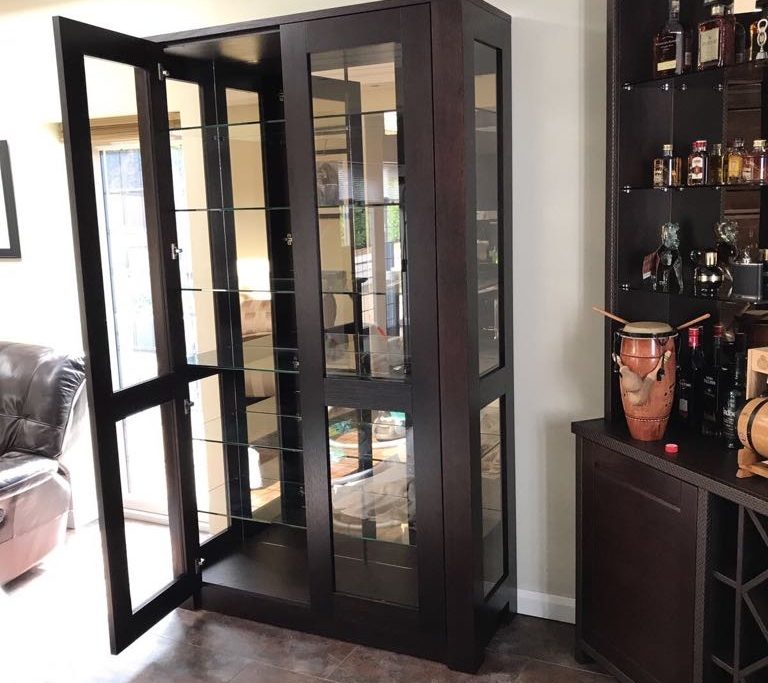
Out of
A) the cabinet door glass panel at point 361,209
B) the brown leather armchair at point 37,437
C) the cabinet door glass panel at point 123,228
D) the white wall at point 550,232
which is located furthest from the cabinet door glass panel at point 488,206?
the brown leather armchair at point 37,437

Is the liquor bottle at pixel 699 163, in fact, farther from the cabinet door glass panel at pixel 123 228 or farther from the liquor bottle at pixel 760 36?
the cabinet door glass panel at pixel 123 228

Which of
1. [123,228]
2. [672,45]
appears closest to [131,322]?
[123,228]

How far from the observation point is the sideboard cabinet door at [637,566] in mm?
2260

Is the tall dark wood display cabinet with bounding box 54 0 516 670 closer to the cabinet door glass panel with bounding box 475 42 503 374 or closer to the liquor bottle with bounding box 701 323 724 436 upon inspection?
the cabinet door glass panel with bounding box 475 42 503 374

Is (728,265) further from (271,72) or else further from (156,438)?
(156,438)

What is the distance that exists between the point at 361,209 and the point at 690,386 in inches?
45.7

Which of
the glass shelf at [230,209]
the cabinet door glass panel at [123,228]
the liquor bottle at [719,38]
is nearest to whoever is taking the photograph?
the liquor bottle at [719,38]

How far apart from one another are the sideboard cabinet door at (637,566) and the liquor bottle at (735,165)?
32.6 inches

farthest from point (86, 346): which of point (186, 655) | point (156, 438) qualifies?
point (186, 655)

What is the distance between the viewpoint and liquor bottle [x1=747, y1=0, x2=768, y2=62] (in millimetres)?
2131

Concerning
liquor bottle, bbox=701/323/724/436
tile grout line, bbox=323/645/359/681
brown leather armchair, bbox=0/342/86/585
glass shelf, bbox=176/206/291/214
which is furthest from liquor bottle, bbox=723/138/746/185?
brown leather armchair, bbox=0/342/86/585

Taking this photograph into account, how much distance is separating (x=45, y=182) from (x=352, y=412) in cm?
218

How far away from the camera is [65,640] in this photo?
3105 mm

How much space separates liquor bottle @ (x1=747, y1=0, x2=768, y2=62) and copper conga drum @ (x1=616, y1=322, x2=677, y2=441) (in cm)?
77
